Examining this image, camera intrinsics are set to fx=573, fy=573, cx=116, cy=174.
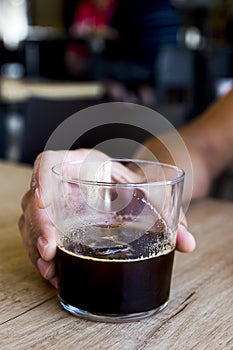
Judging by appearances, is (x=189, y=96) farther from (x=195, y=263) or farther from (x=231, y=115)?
(x=195, y=263)

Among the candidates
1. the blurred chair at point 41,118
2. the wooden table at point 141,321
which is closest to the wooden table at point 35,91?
the blurred chair at point 41,118

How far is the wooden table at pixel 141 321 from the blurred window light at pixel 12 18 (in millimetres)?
8209

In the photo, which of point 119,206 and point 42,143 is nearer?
point 119,206

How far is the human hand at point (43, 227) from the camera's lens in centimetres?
60

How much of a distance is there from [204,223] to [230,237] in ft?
0.25

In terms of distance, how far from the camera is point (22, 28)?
8.70m

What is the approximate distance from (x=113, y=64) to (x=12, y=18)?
3971 mm

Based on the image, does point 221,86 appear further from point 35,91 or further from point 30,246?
point 30,246

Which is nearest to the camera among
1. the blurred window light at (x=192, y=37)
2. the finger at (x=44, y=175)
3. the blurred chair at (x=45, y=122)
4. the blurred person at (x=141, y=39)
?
the finger at (x=44, y=175)

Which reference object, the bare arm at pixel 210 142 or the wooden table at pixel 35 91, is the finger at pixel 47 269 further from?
the wooden table at pixel 35 91

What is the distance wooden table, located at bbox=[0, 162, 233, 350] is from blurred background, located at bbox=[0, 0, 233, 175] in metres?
0.84

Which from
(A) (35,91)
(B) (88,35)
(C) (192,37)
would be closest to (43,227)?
(A) (35,91)

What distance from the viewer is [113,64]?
5.20 metres

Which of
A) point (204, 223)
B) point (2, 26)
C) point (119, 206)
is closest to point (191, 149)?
point (204, 223)
